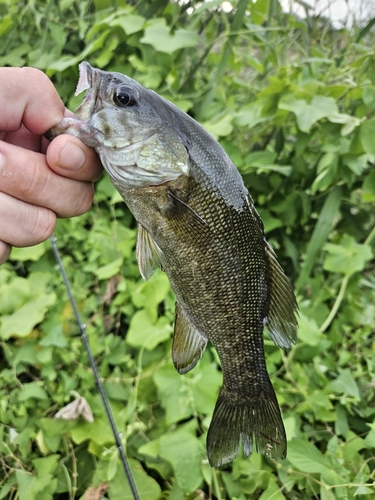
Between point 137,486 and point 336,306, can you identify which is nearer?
point 137,486

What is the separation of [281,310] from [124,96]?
490 millimetres

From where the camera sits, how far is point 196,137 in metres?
0.68

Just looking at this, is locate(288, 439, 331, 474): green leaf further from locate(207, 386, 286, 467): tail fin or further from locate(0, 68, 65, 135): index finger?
locate(0, 68, 65, 135): index finger

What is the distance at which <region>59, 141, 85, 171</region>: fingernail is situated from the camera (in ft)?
2.30

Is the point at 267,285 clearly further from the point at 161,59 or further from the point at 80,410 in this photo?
the point at 161,59

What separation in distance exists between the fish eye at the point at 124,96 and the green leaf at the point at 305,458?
3.19ft

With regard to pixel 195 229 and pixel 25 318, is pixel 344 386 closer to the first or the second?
pixel 195 229

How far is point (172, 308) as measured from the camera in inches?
55.4

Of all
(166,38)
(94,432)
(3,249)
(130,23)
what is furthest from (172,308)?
(130,23)

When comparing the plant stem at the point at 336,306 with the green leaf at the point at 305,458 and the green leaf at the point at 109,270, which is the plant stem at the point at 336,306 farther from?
the green leaf at the point at 109,270

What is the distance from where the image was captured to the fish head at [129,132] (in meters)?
0.67

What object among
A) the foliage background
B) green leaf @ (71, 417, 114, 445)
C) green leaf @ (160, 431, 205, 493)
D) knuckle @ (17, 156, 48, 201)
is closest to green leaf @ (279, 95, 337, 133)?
the foliage background

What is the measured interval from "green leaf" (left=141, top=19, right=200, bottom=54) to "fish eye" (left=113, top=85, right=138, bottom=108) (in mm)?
830

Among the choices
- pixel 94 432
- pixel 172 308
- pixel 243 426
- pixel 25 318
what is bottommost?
pixel 94 432
